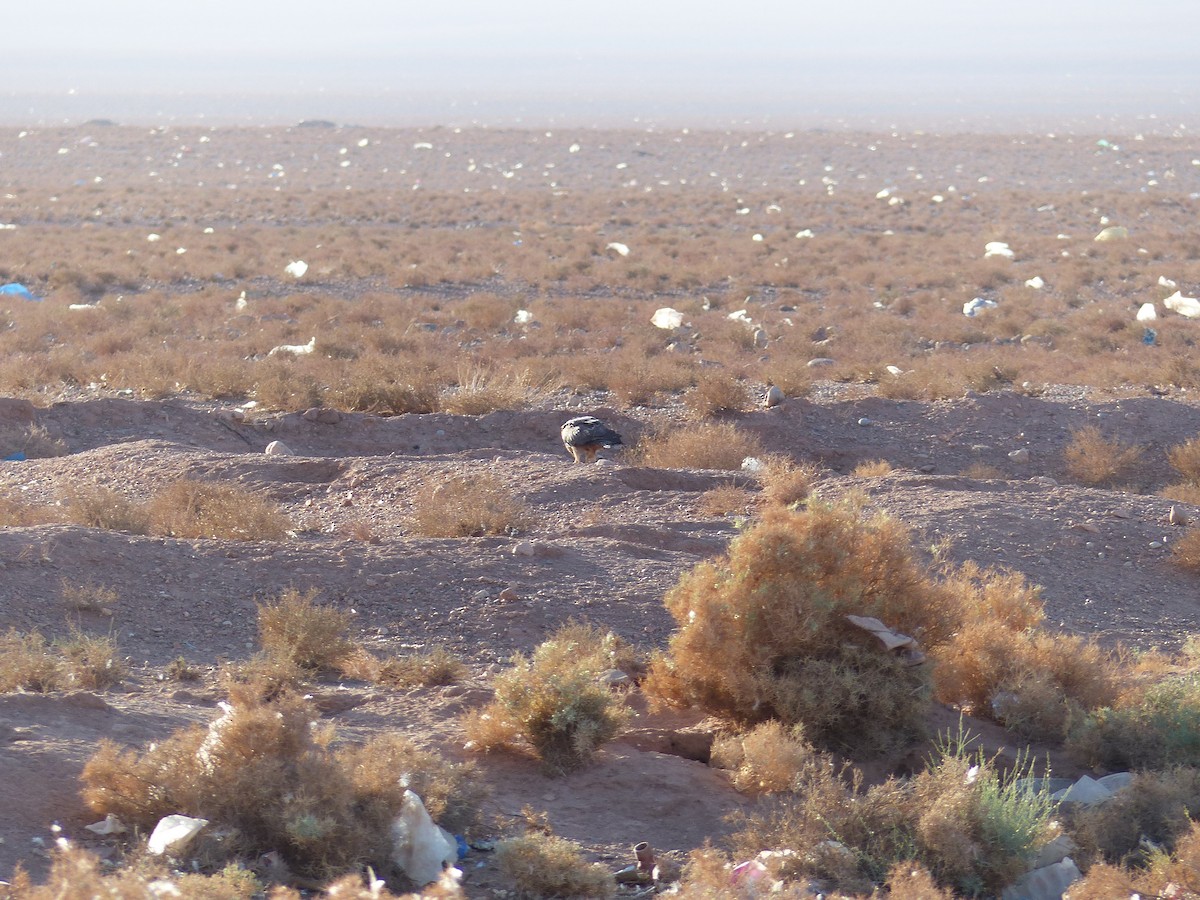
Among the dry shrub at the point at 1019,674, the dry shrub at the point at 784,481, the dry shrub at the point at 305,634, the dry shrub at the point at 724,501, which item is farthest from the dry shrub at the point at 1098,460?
the dry shrub at the point at 305,634

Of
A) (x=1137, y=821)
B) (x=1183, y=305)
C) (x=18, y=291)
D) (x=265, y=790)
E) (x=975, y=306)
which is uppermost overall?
(x=1183, y=305)

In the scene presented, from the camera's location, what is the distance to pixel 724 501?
9000mm

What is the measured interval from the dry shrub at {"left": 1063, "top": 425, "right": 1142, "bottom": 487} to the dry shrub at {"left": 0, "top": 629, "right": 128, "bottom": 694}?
8394mm

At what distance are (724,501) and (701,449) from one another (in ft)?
5.41

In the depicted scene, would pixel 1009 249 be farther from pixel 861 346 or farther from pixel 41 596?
pixel 41 596

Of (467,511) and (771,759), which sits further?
(467,511)

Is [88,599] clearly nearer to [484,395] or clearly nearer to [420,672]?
[420,672]

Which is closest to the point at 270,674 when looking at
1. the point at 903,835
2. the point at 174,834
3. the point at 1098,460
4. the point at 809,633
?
the point at 174,834

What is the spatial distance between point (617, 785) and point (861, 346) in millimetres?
12625

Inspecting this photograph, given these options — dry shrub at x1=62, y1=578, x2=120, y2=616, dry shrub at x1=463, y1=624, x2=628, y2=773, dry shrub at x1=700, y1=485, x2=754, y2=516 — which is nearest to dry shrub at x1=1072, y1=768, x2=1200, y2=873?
dry shrub at x1=463, y1=624, x2=628, y2=773

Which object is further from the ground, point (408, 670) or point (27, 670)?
point (27, 670)

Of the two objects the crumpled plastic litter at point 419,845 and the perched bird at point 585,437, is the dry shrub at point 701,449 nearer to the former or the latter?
the perched bird at point 585,437

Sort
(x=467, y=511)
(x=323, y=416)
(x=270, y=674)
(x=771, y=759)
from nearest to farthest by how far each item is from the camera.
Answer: (x=771, y=759) < (x=270, y=674) < (x=467, y=511) < (x=323, y=416)

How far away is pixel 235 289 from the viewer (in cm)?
2127
